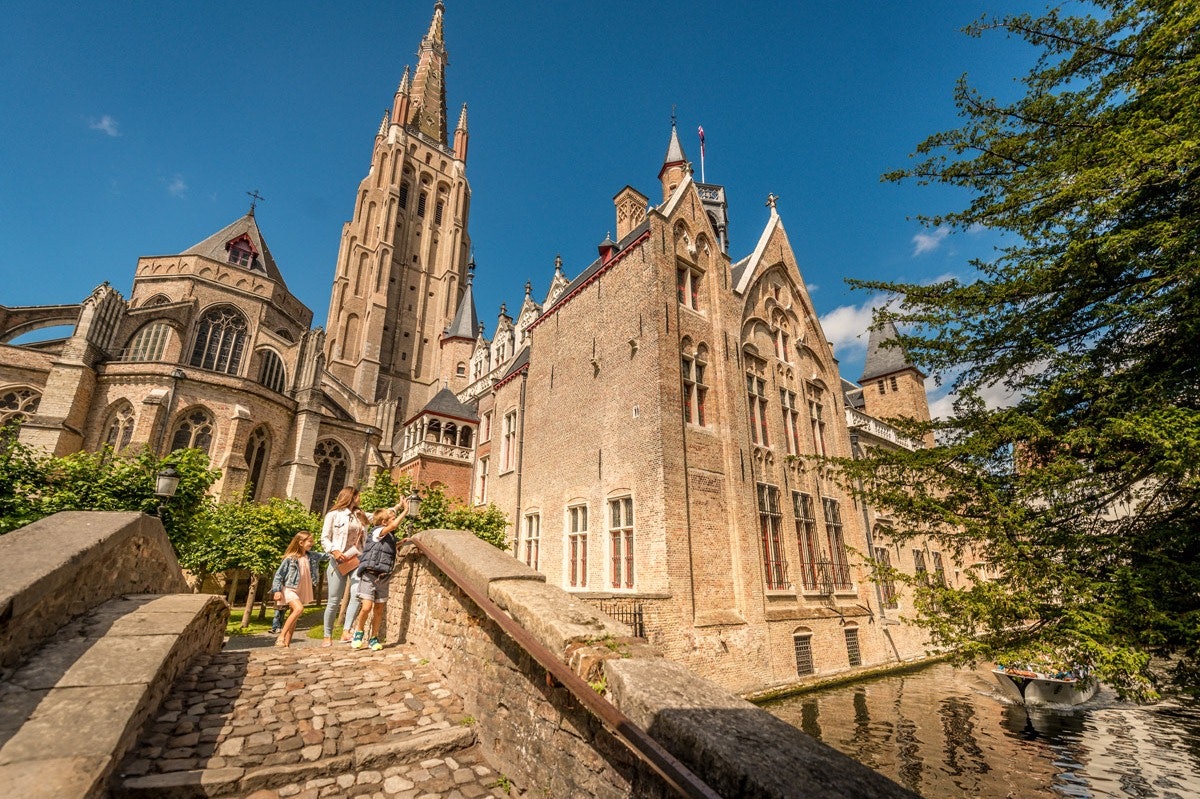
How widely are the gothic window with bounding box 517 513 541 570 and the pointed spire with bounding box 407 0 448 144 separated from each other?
55.8 meters

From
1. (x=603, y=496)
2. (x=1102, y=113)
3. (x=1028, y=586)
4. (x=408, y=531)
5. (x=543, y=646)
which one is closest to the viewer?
(x=543, y=646)

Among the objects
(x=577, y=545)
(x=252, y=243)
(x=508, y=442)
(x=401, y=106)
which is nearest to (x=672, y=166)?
(x=508, y=442)

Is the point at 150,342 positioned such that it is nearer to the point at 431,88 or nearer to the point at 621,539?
the point at 621,539

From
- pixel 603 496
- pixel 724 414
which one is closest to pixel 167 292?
pixel 603 496

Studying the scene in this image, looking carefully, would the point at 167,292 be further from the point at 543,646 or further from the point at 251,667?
the point at 543,646

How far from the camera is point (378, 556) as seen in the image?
6895 mm

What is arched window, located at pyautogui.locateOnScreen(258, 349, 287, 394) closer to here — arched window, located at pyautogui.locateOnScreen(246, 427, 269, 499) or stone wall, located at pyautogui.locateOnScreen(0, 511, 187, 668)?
arched window, located at pyautogui.locateOnScreen(246, 427, 269, 499)

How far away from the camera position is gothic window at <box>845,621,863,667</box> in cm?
1553

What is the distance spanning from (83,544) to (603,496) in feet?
35.5

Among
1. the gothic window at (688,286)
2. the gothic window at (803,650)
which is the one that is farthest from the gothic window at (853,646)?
the gothic window at (688,286)

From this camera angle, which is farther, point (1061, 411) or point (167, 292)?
point (167, 292)

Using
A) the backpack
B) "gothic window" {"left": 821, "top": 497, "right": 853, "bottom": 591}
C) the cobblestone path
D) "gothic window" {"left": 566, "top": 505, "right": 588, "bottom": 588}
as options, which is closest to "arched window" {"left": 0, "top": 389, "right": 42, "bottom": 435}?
"gothic window" {"left": 566, "top": 505, "right": 588, "bottom": 588}

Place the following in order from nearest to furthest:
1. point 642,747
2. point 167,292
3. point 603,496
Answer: point 642,747 < point 603,496 < point 167,292

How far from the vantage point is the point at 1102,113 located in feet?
22.6
